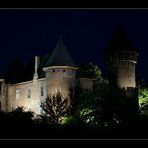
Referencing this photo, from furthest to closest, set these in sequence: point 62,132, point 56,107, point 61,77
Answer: point 61,77, point 56,107, point 62,132

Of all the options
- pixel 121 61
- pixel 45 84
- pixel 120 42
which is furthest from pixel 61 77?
pixel 120 42

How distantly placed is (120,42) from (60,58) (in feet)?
54.9

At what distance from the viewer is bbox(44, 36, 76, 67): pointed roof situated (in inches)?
2574

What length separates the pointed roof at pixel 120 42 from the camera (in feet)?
262

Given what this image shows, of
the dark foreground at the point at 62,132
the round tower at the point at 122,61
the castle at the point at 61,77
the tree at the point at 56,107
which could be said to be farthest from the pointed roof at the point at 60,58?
the dark foreground at the point at 62,132

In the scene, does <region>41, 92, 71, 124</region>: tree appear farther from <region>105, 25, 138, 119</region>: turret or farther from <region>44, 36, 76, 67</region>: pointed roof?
<region>105, 25, 138, 119</region>: turret

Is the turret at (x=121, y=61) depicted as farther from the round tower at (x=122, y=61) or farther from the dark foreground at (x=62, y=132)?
the dark foreground at (x=62, y=132)

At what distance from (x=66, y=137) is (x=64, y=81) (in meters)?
26.6

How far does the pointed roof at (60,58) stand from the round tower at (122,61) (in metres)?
13.0

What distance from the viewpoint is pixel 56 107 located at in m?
61.9

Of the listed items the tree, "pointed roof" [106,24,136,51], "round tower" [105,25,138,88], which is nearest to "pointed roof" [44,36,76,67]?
the tree

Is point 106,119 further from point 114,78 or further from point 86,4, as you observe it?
point 86,4

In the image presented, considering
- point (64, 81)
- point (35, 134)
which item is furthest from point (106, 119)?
point (35, 134)

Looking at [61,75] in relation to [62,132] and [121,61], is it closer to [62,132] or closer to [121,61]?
[121,61]
